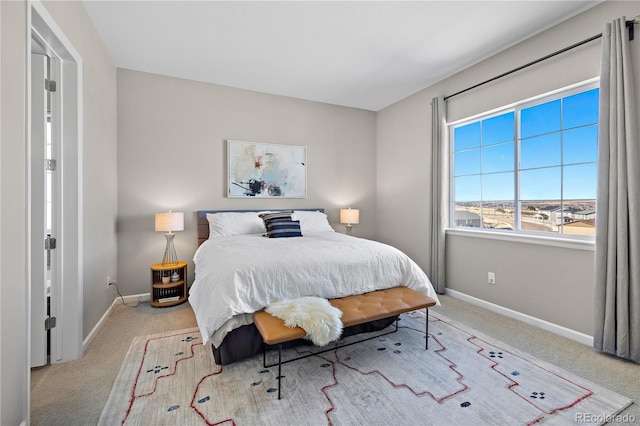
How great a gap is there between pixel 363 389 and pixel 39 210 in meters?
2.46

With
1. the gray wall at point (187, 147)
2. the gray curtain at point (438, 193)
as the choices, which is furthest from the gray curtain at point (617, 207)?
the gray wall at point (187, 147)

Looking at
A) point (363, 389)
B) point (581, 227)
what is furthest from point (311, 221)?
point (581, 227)

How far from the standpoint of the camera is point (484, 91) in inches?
126

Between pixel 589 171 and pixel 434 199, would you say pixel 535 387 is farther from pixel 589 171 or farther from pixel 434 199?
pixel 434 199

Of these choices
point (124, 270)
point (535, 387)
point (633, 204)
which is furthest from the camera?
point (124, 270)

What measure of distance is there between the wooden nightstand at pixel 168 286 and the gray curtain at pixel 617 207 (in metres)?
3.95

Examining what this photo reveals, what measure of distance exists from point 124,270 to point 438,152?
13.6ft

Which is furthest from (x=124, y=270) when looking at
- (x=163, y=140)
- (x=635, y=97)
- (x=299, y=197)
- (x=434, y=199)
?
(x=635, y=97)

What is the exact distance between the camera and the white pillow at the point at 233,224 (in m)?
3.53

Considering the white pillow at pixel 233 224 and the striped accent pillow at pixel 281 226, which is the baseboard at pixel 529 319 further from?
the white pillow at pixel 233 224

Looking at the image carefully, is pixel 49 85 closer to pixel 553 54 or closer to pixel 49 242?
pixel 49 242

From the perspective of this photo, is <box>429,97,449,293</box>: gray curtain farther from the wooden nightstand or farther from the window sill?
the wooden nightstand

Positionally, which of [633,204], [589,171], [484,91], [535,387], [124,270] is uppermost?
[484,91]

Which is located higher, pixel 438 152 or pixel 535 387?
pixel 438 152
